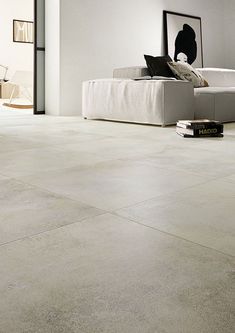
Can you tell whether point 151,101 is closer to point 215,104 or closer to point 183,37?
point 215,104

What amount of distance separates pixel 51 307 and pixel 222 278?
0.41 m

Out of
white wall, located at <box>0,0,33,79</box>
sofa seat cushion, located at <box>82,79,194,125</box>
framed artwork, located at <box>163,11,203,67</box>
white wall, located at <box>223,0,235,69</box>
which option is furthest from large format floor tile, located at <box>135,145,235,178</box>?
white wall, located at <box>0,0,33,79</box>

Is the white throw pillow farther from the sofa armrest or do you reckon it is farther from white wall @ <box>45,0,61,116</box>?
white wall @ <box>45,0,61,116</box>

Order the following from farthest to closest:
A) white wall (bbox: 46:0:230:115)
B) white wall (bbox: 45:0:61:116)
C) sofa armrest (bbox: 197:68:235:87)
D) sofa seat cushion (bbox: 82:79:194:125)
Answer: sofa armrest (bbox: 197:68:235:87) → white wall (bbox: 46:0:230:115) → white wall (bbox: 45:0:61:116) → sofa seat cushion (bbox: 82:79:194:125)

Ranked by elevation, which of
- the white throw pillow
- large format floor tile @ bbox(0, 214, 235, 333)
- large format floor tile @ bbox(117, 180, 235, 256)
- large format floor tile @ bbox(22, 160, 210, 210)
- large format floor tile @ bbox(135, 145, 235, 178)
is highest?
the white throw pillow

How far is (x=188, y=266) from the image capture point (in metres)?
1.09

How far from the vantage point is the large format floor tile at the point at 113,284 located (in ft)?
2.72

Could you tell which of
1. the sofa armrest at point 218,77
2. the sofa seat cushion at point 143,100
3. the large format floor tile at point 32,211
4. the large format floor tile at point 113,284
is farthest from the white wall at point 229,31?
the large format floor tile at point 113,284

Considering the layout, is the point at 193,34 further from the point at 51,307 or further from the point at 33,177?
the point at 51,307

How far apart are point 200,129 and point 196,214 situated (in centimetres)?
227

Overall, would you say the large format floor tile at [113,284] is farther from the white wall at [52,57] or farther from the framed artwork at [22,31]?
the framed artwork at [22,31]

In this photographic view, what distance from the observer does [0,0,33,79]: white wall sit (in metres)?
11.6

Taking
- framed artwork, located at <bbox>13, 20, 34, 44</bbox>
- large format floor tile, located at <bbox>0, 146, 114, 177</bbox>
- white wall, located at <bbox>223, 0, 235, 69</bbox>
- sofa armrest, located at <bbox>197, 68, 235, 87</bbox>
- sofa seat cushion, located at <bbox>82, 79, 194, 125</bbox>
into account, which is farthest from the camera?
framed artwork, located at <bbox>13, 20, 34, 44</bbox>

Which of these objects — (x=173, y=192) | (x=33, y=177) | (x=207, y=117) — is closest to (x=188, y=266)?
(x=173, y=192)
